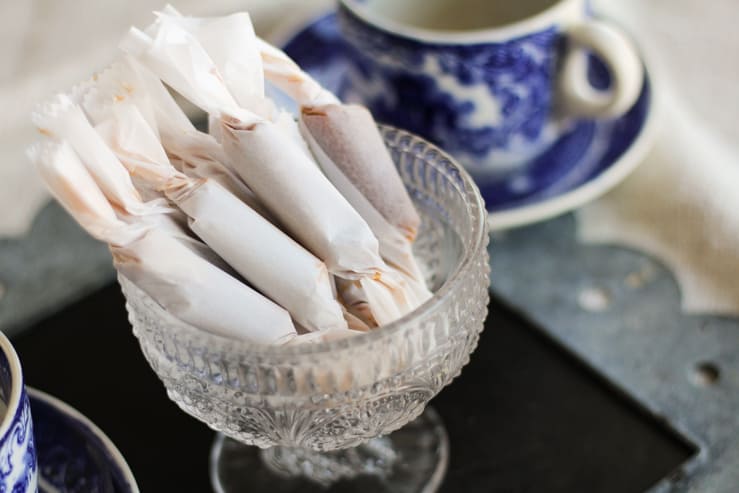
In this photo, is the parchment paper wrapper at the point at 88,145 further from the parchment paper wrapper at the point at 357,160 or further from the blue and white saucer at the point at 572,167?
the blue and white saucer at the point at 572,167

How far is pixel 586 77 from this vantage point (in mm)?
561

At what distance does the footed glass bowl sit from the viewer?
32cm

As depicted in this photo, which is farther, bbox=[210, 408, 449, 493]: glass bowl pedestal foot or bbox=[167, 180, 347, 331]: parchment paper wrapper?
bbox=[210, 408, 449, 493]: glass bowl pedestal foot

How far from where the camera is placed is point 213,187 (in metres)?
0.32

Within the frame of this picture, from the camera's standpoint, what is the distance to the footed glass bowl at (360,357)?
32 cm

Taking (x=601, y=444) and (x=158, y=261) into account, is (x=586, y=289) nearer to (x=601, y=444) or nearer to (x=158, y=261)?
(x=601, y=444)

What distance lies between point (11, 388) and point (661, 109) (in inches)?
17.4

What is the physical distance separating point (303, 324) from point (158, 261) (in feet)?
0.18

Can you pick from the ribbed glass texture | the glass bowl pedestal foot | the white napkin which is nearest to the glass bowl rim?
the ribbed glass texture

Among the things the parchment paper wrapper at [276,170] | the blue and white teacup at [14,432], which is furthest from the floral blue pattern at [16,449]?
the parchment paper wrapper at [276,170]

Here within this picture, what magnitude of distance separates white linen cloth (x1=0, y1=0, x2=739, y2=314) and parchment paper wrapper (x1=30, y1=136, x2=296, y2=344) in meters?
0.28

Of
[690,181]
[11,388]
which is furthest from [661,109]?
[11,388]

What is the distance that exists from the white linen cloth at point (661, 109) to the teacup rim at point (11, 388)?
0.90 ft

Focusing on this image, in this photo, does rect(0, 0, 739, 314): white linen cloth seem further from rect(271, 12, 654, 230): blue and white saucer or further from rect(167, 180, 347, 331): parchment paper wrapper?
rect(167, 180, 347, 331): parchment paper wrapper
